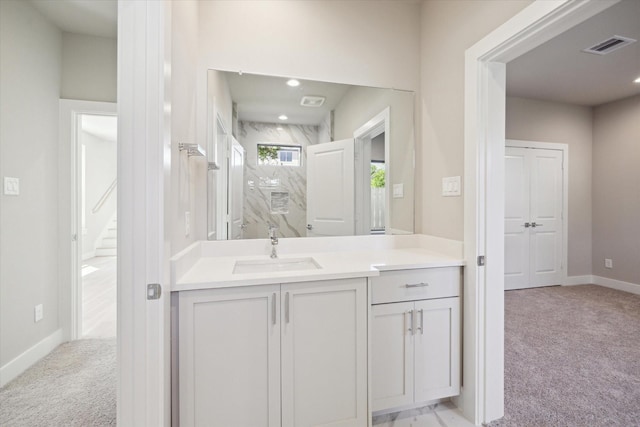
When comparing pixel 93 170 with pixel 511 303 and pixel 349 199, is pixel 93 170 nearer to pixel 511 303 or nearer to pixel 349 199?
pixel 349 199

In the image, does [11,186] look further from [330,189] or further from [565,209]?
[565,209]

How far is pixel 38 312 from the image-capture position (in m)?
2.26

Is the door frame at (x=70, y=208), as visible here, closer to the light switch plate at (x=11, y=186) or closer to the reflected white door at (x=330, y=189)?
→ the light switch plate at (x=11, y=186)

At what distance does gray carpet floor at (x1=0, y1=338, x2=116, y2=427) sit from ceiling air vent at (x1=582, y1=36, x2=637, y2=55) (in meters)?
4.74

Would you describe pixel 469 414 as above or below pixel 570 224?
below

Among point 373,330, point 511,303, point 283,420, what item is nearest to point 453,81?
point 373,330

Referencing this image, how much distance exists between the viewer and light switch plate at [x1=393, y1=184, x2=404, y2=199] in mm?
2240

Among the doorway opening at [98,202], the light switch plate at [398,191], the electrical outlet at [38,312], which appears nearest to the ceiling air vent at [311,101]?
the light switch plate at [398,191]

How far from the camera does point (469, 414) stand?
166cm

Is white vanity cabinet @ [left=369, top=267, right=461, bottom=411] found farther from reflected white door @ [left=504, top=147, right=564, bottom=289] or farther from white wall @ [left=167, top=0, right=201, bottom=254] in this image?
reflected white door @ [left=504, top=147, right=564, bottom=289]

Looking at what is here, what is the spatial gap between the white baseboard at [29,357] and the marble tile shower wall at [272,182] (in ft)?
6.06

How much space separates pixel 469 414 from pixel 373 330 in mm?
764

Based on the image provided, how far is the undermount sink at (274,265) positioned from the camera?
1.80 metres

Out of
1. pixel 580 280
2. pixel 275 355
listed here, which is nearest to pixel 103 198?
pixel 275 355
